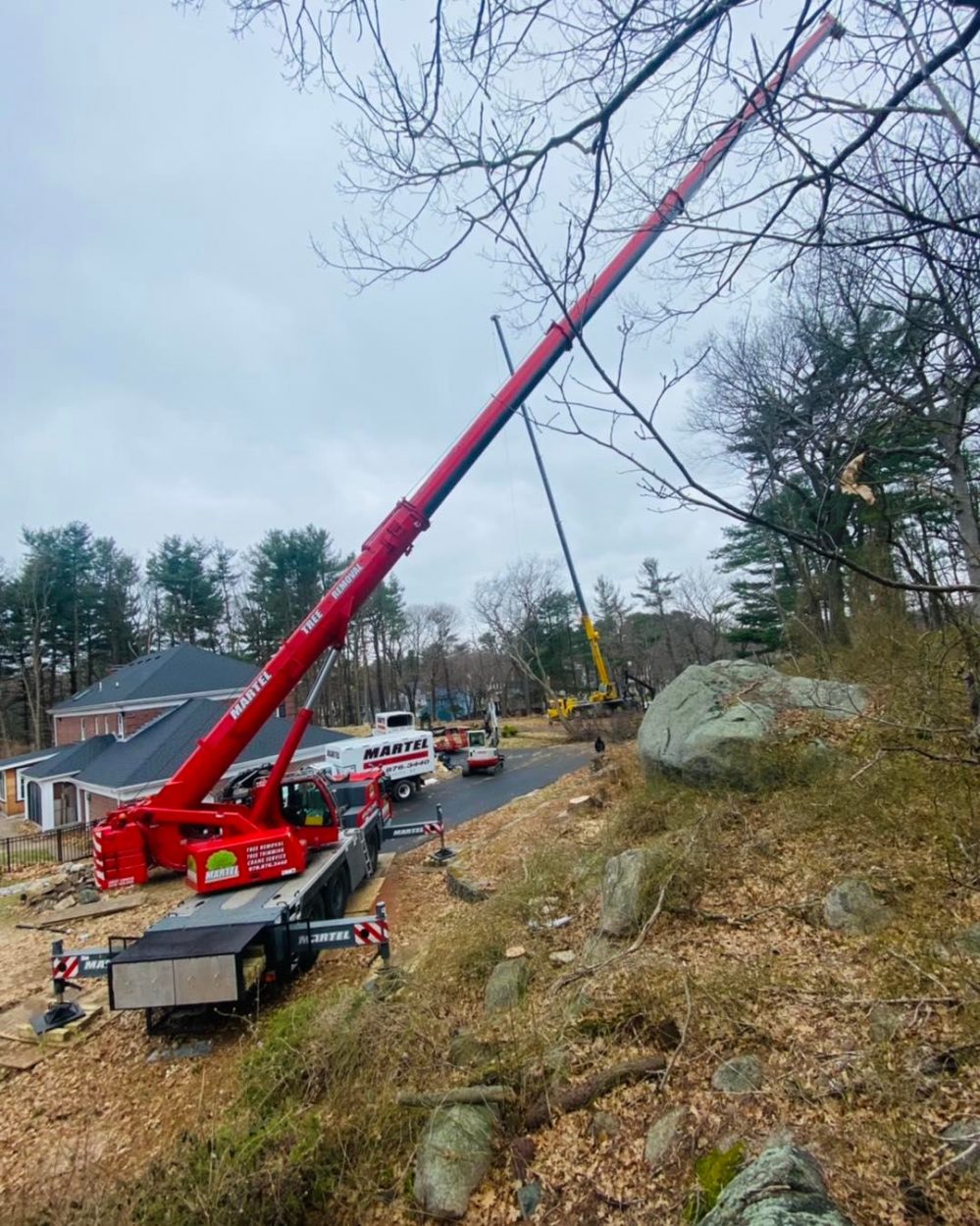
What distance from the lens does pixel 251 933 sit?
6051mm

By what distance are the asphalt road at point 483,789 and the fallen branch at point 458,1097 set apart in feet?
32.4

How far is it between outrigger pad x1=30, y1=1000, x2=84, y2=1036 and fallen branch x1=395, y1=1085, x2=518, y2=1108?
197 inches

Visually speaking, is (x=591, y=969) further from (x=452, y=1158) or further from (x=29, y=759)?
(x=29, y=759)

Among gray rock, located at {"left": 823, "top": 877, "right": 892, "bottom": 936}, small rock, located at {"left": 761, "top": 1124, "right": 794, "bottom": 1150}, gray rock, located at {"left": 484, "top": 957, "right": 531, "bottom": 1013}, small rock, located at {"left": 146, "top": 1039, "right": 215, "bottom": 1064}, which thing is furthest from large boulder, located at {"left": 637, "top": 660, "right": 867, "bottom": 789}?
small rock, located at {"left": 146, "top": 1039, "right": 215, "bottom": 1064}

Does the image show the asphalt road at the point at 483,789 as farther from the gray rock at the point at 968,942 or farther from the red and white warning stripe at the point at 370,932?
the gray rock at the point at 968,942

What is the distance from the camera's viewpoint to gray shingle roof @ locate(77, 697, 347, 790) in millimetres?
17062

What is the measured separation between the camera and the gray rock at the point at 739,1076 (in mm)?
3184

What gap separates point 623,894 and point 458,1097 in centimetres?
242

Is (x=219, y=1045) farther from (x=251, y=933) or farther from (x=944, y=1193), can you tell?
(x=944, y=1193)

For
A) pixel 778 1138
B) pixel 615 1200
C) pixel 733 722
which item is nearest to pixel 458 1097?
pixel 615 1200

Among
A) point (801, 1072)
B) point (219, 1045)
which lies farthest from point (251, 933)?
point (801, 1072)

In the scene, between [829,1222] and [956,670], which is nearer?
[829,1222]

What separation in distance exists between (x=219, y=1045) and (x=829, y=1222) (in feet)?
18.0

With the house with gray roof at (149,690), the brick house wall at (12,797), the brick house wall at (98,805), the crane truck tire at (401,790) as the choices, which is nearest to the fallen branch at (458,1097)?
the brick house wall at (98,805)
